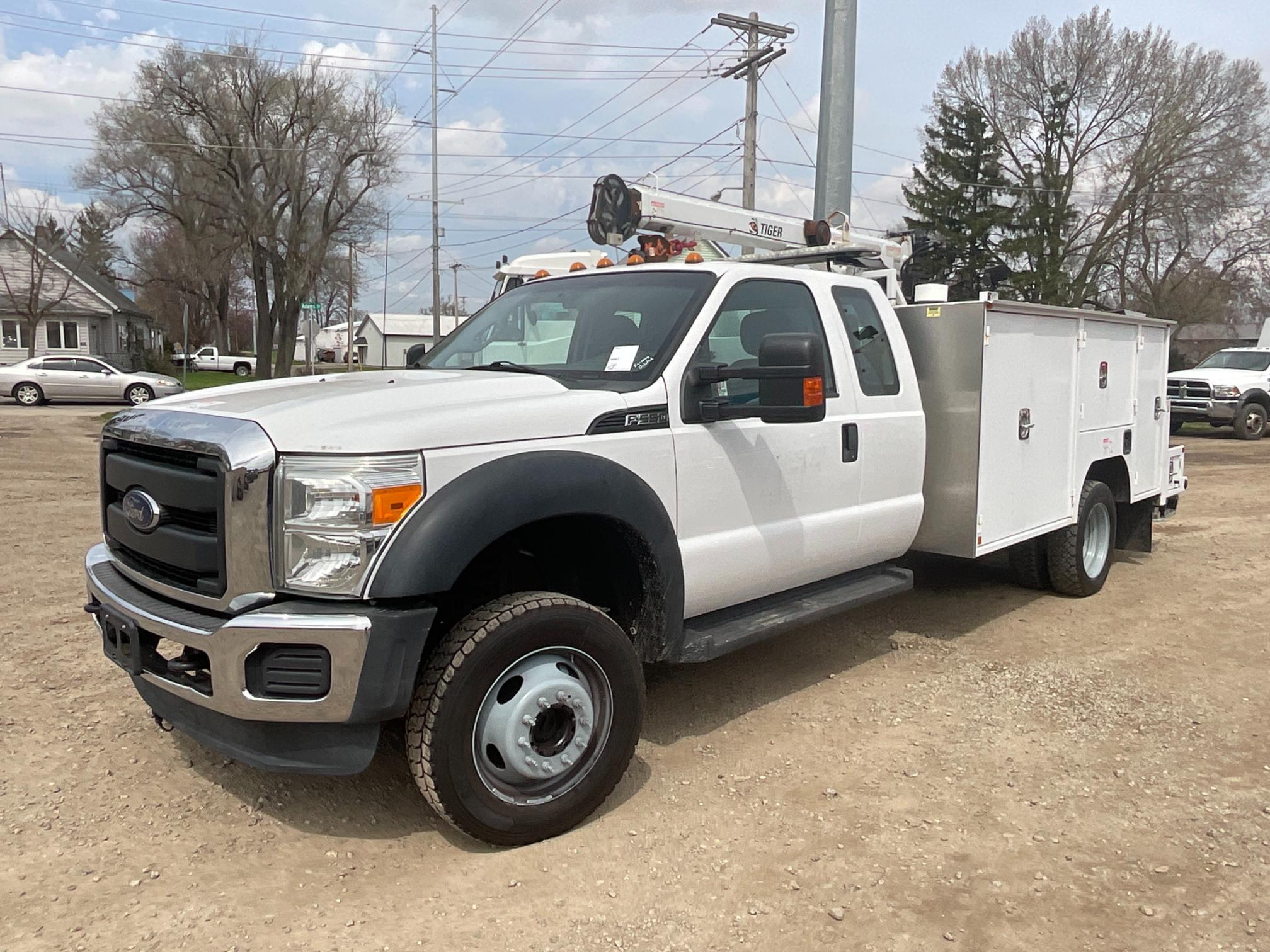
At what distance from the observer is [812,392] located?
12.0ft

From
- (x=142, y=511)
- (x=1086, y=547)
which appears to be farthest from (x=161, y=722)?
(x=1086, y=547)

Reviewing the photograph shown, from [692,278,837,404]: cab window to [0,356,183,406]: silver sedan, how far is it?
25.6m

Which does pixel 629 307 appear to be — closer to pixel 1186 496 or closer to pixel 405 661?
pixel 405 661

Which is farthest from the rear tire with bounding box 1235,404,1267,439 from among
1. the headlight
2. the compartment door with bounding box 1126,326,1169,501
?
the headlight

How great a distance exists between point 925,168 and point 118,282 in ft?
130

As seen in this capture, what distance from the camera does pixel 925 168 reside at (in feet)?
128

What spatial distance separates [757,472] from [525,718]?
4.84 feet

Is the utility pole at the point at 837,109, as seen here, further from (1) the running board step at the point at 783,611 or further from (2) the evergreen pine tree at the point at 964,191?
(2) the evergreen pine tree at the point at 964,191

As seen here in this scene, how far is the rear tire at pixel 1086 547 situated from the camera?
6492mm

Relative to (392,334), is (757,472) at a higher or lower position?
lower

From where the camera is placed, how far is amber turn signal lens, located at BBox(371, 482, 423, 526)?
118 inches

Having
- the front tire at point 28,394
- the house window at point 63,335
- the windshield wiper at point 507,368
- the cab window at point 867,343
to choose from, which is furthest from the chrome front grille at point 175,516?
the house window at point 63,335

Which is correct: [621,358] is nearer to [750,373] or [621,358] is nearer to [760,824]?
[750,373]

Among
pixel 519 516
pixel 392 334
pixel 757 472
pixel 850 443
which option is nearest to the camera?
pixel 519 516
